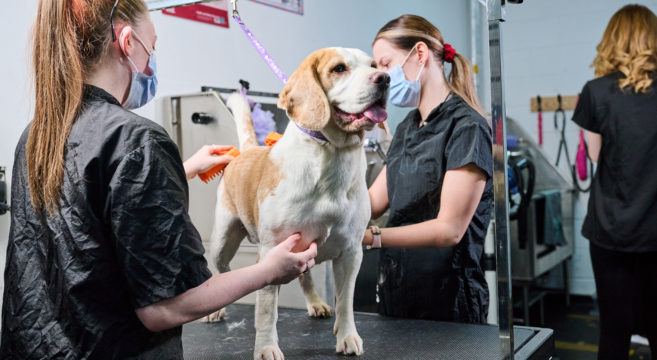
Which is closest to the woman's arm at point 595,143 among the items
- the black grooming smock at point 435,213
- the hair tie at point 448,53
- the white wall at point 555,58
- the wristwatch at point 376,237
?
the black grooming smock at point 435,213

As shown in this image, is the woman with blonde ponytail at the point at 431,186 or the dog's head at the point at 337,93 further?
the woman with blonde ponytail at the point at 431,186

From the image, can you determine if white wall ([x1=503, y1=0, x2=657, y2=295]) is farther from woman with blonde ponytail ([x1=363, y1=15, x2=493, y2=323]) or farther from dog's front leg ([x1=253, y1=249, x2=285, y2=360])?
dog's front leg ([x1=253, y1=249, x2=285, y2=360])

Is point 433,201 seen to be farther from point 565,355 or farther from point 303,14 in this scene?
point 565,355

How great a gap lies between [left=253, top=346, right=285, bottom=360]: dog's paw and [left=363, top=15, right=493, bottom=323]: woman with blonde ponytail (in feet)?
0.91

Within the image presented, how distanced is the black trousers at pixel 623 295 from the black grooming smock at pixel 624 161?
0.05 meters

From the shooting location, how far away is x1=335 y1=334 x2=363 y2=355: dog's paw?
1.05 metres

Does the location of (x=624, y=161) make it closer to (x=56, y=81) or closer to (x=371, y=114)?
(x=371, y=114)

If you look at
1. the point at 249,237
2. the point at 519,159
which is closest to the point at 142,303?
the point at 249,237

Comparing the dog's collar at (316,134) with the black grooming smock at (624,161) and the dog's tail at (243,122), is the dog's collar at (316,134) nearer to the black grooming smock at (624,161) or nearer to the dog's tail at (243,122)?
the dog's tail at (243,122)

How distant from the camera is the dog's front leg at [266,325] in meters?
1.00

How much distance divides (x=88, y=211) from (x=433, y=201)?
719 millimetres

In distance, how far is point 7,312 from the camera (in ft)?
2.84

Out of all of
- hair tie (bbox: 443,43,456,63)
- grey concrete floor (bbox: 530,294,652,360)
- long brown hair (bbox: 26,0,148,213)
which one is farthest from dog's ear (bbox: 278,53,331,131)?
grey concrete floor (bbox: 530,294,652,360)

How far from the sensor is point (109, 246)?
2.61 feet
